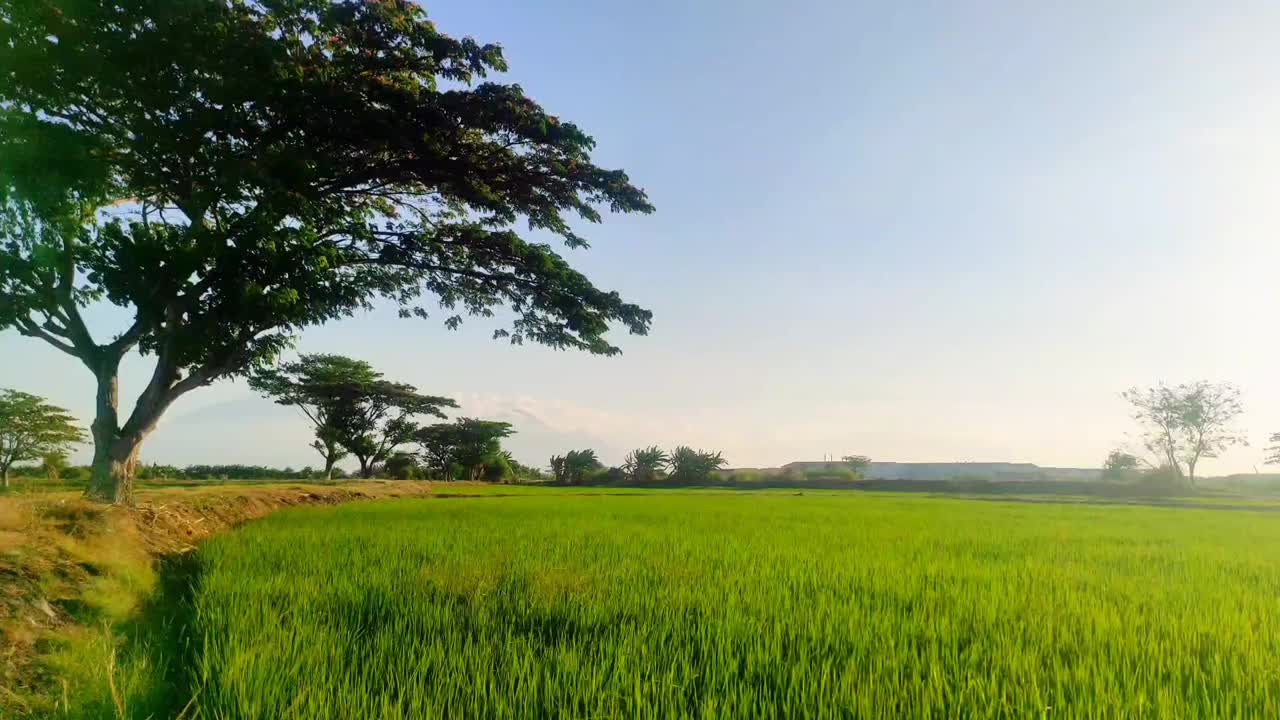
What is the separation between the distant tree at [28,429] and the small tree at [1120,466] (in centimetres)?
6060

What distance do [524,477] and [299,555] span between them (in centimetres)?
4246

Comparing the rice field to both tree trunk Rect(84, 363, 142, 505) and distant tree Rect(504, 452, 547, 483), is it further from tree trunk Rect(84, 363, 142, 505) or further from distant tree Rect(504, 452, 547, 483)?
distant tree Rect(504, 452, 547, 483)

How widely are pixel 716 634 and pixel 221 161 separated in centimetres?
1008

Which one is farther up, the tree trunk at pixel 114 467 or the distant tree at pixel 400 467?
the tree trunk at pixel 114 467

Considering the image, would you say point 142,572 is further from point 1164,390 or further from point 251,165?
point 1164,390

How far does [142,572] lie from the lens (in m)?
4.50

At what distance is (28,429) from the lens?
22234mm

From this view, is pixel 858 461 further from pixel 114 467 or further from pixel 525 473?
pixel 114 467

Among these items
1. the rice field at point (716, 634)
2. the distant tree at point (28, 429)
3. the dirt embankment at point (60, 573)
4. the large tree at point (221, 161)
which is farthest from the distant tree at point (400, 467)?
the rice field at point (716, 634)

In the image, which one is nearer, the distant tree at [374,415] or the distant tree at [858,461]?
the distant tree at [374,415]

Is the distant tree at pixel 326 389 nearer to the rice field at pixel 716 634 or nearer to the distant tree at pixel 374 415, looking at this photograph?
the distant tree at pixel 374 415

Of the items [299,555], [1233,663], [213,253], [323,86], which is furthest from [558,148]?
[1233,663]

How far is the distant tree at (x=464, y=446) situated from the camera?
38906 mm

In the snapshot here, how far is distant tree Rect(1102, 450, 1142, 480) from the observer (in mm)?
42875
